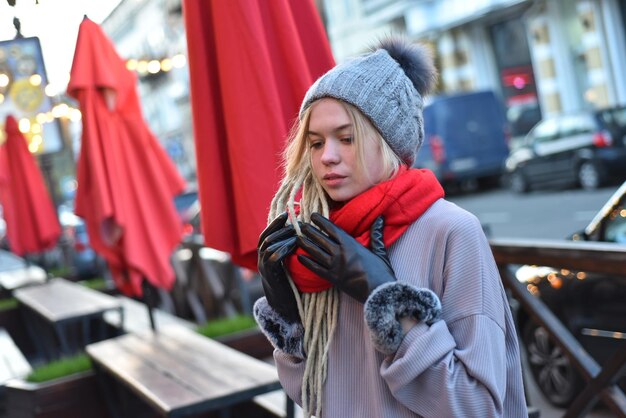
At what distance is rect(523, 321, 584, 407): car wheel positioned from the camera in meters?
6.00

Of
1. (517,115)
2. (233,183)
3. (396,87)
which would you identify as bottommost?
(517,115)

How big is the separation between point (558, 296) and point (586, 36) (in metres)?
20.4

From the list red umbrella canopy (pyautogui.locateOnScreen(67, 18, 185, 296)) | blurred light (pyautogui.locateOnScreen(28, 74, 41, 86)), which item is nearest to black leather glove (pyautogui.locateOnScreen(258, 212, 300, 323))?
red umbrella canopy (pyautogui.locateOnScreen(67, 18, 185, 296))

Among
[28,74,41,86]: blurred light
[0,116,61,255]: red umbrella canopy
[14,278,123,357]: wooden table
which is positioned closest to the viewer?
[14,278,123,357]: wooden table

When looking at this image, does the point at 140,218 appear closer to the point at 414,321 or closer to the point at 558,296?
the point at 558,296

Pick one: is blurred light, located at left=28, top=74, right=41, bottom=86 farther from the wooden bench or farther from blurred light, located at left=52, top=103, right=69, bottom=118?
blurred light, located at left=52, top=103, right=69, bottom=118

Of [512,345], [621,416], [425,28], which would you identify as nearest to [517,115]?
[425,28]

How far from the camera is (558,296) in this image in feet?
19.9

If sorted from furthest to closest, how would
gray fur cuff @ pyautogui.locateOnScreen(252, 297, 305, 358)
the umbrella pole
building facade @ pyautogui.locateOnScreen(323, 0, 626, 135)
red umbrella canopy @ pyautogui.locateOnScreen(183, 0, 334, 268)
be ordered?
building facade @ pyautogui.locateOnScreen(323, 0, 626, 135)
the umbrella pole
red umbrella canopy @ pyautogui.locateOnScreen(183, 0, 334, 268)
gray fur cuff @ pyautogui.locateOnScreen(252, 297, 305, 358)

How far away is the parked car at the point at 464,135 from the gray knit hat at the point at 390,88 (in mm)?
21255

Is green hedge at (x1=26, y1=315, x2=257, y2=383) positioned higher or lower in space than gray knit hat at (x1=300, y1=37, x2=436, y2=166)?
lower

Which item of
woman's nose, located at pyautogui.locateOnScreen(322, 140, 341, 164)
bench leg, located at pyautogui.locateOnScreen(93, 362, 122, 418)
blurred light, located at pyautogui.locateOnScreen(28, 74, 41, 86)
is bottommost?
bench leg, located at pyautogui.locateOnScreen(93, 362, 122, 418)

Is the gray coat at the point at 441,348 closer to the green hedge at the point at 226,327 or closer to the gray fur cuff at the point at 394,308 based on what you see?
Result: the gray fur cuff at the point at 394,308

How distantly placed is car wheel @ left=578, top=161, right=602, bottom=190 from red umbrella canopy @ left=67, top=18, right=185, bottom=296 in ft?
43.4
